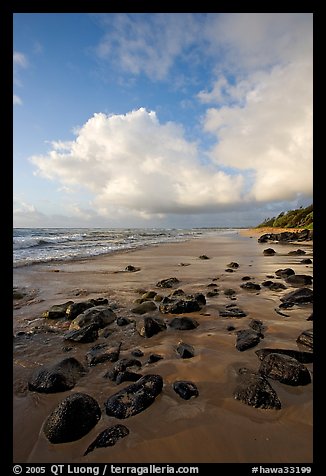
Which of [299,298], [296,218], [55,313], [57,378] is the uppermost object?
[296,218]

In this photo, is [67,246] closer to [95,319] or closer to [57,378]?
[95,319]

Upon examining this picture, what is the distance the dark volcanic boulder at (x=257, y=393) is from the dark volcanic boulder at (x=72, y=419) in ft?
4.84

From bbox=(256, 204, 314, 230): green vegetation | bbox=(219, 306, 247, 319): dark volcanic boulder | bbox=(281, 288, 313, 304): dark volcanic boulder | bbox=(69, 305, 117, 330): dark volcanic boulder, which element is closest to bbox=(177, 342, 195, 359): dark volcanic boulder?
bbox=(219, 306, 247, 319): dark volcanic boulder

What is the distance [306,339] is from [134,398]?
2.65 metres

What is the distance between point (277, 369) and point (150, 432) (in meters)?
1.62

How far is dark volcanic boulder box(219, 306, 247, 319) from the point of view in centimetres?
477

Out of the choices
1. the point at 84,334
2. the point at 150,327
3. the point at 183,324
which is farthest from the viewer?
the point at 183,324

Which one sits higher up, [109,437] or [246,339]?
[246,339]

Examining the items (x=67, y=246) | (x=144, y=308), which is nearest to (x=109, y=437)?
(x=144, y=308)

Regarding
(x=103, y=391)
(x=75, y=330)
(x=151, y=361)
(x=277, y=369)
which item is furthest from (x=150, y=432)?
(x=75, y=330)

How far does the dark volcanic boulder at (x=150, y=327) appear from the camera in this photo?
4137mm

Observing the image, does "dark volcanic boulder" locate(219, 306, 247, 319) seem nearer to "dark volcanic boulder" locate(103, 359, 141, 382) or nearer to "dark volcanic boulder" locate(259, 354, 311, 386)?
"dark volcanic boulder" locate(259, 354, 311, 386)

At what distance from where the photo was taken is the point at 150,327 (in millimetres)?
4203
